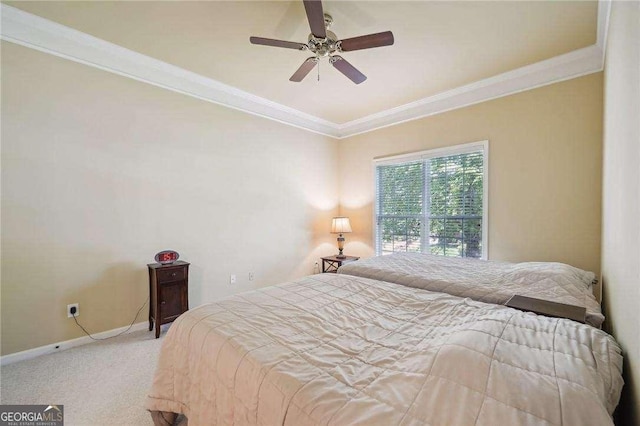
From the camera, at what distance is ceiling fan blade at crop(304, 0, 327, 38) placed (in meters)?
1.71

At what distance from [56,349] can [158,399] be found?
1.78 m

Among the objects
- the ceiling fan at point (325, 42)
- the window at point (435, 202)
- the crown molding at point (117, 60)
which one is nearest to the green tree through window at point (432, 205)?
the window at point (435, 202)

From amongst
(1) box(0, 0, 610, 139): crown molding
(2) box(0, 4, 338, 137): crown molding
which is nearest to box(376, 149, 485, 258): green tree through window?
(1) box(0, 0, 610, 139): crown molding

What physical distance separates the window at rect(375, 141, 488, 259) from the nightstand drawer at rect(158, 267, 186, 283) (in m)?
2.94

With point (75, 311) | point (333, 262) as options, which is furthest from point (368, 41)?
point (75, 311)

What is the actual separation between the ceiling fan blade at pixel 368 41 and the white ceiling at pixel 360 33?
0.27 metres

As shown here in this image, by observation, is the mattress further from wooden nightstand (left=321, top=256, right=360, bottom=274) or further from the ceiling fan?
the ceiling fan

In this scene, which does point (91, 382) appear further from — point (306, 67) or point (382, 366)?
point (306, 67)

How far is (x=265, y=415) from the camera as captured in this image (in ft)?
3.02

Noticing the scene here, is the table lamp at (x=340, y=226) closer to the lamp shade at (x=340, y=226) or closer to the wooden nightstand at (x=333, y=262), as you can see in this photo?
the lamp shade at (x=340, y=226)

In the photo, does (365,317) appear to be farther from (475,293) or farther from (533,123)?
(533,123)

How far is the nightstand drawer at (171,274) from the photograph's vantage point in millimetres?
2753

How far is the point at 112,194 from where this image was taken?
2719mm

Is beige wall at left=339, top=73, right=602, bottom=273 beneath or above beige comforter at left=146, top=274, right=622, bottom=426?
above
